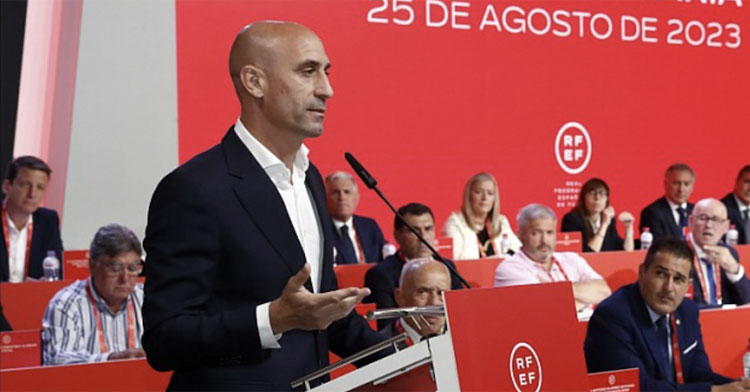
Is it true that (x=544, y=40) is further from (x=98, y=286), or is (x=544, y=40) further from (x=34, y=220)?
(x=98, y=286)

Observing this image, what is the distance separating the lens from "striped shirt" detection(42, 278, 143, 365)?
3922 mm

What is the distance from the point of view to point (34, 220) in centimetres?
607

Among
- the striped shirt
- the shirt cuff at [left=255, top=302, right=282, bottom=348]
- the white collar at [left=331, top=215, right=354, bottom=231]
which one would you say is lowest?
the shirt cuff at [left=255, top=302, right=282, bottom=348]

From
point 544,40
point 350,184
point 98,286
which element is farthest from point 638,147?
point 98,286

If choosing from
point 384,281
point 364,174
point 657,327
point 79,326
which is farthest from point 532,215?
point 364,174

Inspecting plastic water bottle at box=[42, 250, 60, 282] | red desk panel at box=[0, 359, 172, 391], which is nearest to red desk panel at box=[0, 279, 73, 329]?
plastic water bottle at box=[42, 250, 60, 282]

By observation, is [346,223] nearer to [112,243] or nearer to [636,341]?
[112,243]

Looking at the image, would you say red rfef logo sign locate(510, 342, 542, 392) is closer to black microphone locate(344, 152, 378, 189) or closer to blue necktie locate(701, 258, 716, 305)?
black microphone locate(344, 152, 378, 189)

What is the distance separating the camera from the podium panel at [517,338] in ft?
5.04

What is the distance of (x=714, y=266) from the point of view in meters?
5.83

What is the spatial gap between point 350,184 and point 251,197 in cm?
492

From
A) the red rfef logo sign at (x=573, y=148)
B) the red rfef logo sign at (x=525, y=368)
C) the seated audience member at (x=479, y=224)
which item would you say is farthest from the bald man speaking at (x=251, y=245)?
the red rfef logo sign at (x=573, y=148)

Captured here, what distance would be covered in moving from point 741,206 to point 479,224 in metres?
2.41

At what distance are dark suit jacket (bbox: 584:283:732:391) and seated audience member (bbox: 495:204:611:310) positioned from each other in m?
1.38
